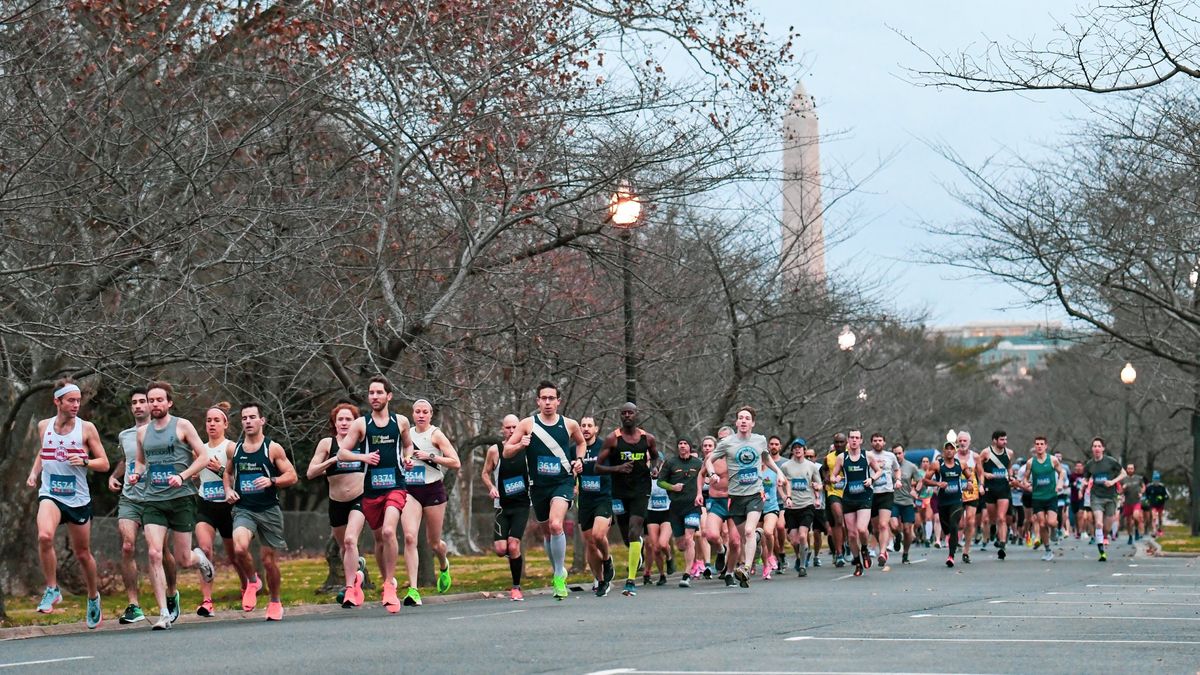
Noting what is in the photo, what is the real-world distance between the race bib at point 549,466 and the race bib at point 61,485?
456 cm

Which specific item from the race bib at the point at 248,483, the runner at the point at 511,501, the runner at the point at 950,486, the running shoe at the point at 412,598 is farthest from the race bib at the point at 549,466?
the runner at the point at 950,486

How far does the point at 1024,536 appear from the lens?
3900 cm

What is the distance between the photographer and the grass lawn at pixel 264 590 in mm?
17828

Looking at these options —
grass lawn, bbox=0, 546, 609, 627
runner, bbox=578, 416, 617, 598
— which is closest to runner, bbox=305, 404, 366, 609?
grass lawn, bbox=0, 546, 609, 627

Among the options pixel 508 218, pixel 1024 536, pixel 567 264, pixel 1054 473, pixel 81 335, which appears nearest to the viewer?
pixel 81 335

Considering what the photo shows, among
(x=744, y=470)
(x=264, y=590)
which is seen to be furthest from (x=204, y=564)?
(x=264, y=590)

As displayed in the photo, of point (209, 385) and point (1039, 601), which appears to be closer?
point (1039, 601)

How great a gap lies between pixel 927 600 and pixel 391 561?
4764mm

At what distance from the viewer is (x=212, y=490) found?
15.7 meters

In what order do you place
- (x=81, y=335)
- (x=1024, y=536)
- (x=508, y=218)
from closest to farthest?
(x=81, y=335), (x=508, y=218), (x=1024, y=536)

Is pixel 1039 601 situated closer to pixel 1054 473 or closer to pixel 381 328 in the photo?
pixel 381 328

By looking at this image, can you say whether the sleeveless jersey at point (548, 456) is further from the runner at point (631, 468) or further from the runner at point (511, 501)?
the runner at point (631, 468)

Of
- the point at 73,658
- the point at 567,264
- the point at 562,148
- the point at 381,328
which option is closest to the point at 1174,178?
the point at 567,264

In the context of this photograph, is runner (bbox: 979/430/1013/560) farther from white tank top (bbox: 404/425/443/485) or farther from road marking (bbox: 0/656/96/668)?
road marking (bbox: 0/656/96/668)
